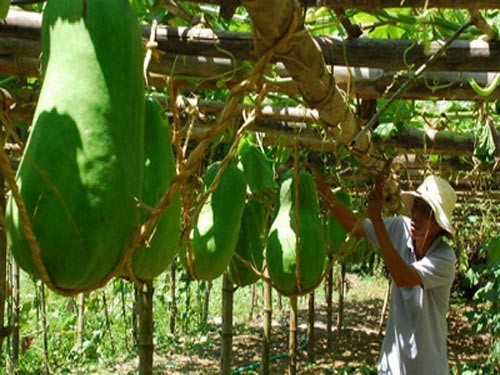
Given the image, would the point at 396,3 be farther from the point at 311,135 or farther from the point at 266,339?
the point at 266,339

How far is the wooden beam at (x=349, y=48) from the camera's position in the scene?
5.76 ft

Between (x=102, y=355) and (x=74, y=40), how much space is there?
799 centimetres

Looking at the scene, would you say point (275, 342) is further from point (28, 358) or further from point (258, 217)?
point (258, 217)

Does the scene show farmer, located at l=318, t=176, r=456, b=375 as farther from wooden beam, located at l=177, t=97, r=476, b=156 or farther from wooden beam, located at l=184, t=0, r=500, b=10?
wooden beam, located at l=184, t=0, r=500, b=10

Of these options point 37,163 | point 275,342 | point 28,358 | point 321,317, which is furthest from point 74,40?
point 321,317

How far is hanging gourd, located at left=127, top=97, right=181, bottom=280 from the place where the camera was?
3.84ft

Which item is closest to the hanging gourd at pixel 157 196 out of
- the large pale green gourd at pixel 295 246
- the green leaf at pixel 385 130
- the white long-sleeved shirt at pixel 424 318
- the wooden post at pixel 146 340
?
the large pale green gourd at pixel 295 246

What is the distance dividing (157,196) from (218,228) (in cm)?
108

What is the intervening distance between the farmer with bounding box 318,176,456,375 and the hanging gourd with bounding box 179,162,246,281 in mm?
823

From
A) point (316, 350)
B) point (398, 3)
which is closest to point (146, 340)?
point (398, 3)

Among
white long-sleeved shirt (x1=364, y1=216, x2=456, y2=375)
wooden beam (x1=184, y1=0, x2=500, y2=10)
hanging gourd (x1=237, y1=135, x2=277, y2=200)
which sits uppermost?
wooden beam (x1=184, y1=0, x2=500, y2=10)

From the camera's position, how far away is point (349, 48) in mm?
1929

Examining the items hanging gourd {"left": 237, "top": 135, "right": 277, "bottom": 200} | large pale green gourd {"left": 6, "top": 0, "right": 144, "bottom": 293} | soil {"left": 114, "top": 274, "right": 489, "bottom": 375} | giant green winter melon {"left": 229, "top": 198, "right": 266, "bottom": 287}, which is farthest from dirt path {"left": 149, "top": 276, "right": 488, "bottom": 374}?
large pale green gourd {"left": 6, "top": 0, "right": 144, "bottom": 293}

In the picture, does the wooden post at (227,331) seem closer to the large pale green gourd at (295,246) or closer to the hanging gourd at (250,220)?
the hanging gourd at (250,220)
